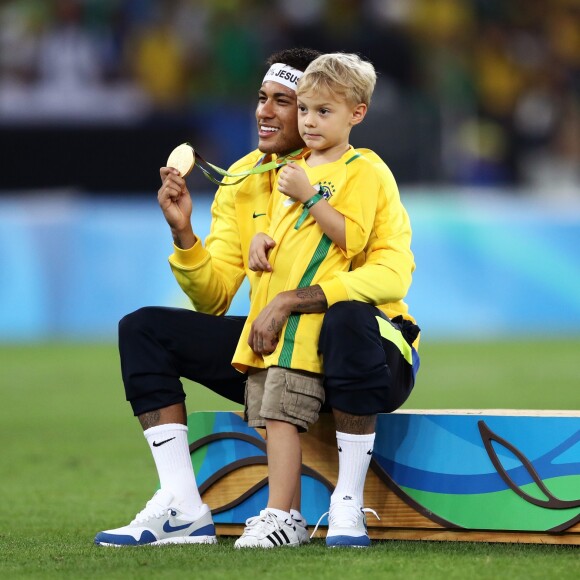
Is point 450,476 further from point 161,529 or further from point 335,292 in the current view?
point 161,529

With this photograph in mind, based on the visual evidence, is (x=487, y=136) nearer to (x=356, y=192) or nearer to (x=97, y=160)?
(x=97, y=160)

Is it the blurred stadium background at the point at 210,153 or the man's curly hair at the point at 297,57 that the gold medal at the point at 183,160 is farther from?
the blurred stadium background at the point at 210,153

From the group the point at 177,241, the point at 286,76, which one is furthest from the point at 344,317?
the point at 286,76

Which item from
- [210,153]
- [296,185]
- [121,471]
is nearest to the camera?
[296,185]

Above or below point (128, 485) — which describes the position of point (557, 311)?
below

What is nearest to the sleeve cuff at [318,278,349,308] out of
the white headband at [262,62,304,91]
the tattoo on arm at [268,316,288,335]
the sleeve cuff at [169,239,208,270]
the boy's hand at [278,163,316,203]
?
the tattoo on arm at [268,316,288,335]

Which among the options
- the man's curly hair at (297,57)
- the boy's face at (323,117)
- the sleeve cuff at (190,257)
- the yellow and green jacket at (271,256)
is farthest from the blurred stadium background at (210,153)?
the boy's face at (323,117)

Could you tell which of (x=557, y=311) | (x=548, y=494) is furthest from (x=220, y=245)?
(x=557, y=311)

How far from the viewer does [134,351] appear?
4078mm

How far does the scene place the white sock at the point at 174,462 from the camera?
4078 millimetres

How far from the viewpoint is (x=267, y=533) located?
12.5ft

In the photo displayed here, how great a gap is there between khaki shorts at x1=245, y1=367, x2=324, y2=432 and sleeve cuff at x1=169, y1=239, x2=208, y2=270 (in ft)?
1.63

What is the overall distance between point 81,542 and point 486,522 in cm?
121

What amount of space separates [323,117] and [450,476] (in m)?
1.12
